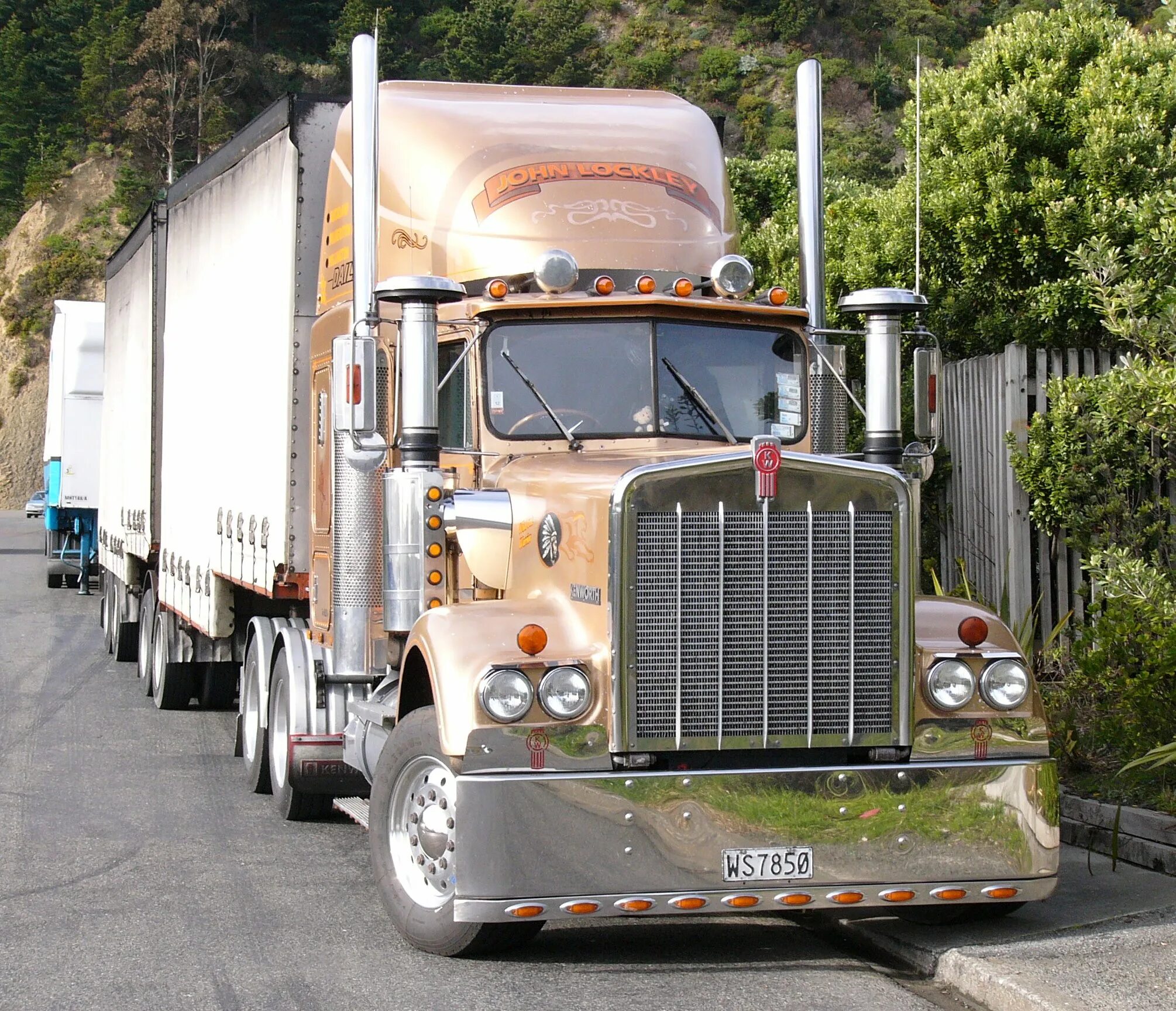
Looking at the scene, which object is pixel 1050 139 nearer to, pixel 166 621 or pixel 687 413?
pixel 687 413

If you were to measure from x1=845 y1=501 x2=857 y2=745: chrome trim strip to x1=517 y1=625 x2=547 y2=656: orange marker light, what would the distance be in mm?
1207

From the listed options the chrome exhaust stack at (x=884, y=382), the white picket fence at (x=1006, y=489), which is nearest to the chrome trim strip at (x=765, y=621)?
the chrome exhaust stack at (x=884, y=382)

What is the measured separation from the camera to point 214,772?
11.1 m

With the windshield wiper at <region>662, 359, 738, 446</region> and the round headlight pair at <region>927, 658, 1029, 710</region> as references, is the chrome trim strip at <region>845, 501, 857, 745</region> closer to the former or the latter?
the round headlight pair at <region>927, 658, 1029, 710</region>

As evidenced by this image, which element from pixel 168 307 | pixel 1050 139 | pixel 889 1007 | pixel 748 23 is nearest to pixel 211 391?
pixel 168 307

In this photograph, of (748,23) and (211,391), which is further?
(748,23)

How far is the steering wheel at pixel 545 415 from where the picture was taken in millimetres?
7465

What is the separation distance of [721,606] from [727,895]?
42.7 inches

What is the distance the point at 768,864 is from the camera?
5.99 m

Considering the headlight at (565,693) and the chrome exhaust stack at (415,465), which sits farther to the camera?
the chrome exhaust stack at (415,465)

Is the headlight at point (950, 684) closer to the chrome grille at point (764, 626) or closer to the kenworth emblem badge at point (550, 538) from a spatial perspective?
the chrome grille at point (764, 626)

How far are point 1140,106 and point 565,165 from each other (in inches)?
250

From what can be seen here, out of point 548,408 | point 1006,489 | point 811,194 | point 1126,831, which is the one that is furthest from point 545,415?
point 1006,489

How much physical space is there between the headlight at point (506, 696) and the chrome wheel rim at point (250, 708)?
174 inches
